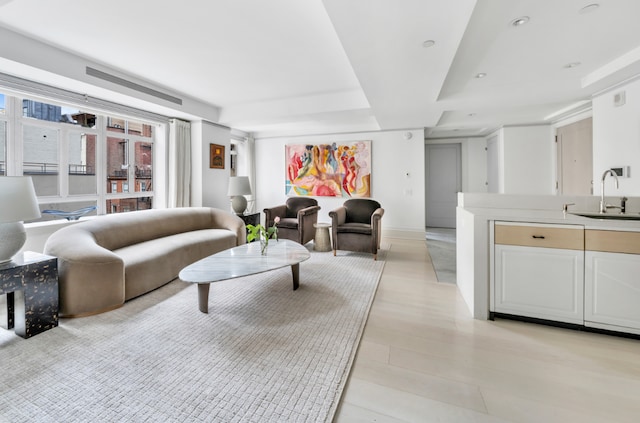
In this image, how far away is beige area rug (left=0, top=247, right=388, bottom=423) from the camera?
52.9 inches

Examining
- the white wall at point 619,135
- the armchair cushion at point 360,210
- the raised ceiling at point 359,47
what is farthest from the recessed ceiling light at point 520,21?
the armchair cushion at point 360,210

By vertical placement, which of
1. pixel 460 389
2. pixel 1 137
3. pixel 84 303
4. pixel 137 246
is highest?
pixel 1 137

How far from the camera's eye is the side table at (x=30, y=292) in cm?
193

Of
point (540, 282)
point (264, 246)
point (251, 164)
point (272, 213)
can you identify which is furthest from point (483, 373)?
point (251, 164)

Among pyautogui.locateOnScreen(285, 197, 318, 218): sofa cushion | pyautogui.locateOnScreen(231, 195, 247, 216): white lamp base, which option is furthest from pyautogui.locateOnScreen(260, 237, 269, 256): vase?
pyautogui.locateOnScreen(285, 197, 318, 218): sofa cushion

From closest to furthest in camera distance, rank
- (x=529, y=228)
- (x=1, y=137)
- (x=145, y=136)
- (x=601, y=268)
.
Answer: (x=601, y=268) < (x=529, y=228) < (x=1, y=137) < (x=145, y=136)

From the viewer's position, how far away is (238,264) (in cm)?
254

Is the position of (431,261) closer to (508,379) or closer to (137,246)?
(508,379)

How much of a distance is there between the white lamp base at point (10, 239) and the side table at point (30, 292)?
7 centimetres

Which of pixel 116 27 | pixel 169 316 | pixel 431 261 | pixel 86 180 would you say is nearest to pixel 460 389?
pixel 169 316

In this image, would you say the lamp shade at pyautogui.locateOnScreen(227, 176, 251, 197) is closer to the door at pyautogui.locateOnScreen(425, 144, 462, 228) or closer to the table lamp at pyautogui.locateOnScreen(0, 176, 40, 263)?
the table lamp at pyautogui.locateOnScreen(0, 176, 40, 263)

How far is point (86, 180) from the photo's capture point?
369cm

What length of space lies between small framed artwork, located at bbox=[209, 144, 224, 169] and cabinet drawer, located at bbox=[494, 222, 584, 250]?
470 centimetres

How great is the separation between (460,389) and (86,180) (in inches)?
191
